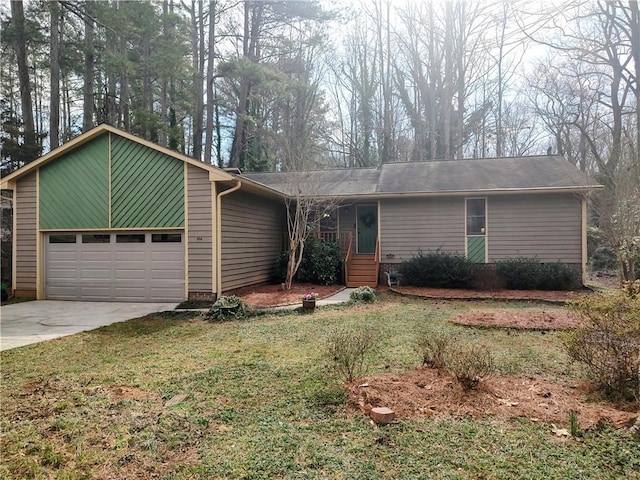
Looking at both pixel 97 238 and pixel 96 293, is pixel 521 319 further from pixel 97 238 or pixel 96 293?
pixel 97 238

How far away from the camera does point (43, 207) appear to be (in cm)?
1066

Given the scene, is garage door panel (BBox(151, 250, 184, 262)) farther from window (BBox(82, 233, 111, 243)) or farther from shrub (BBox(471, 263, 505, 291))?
shrub (BBox(471, 263, 505, 291))

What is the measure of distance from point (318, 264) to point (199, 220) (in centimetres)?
384

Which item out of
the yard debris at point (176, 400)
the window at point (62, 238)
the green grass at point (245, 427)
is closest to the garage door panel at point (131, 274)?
the window at point (62, 238)

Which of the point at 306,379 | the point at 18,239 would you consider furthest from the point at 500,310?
the point at 18,239

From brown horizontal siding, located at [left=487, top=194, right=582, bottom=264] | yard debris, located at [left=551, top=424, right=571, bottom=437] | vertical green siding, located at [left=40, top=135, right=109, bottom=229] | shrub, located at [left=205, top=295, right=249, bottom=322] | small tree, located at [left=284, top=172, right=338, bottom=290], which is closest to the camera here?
yard debris, located at [left=551, top=424, right=571, bottom=437]

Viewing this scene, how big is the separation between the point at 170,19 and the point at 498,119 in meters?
17.9

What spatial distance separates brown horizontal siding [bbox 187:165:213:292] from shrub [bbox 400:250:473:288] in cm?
573

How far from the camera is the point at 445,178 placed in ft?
43.4

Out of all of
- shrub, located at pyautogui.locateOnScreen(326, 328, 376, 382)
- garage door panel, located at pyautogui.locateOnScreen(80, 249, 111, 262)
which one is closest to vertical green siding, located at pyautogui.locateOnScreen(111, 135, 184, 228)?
garage door panel, located at pyautogui.locateOnScreen(80, 249, 111, 262)

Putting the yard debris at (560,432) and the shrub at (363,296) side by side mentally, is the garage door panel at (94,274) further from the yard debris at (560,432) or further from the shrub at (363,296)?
the yard debris at (560,432)

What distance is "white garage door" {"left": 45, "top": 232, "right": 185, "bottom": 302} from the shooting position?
9.99m

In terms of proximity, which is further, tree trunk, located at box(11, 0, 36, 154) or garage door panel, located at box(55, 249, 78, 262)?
tree trunk, located at box(11, 0, 36, 154)

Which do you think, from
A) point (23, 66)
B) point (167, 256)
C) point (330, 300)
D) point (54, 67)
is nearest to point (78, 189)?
point (167, 256)
